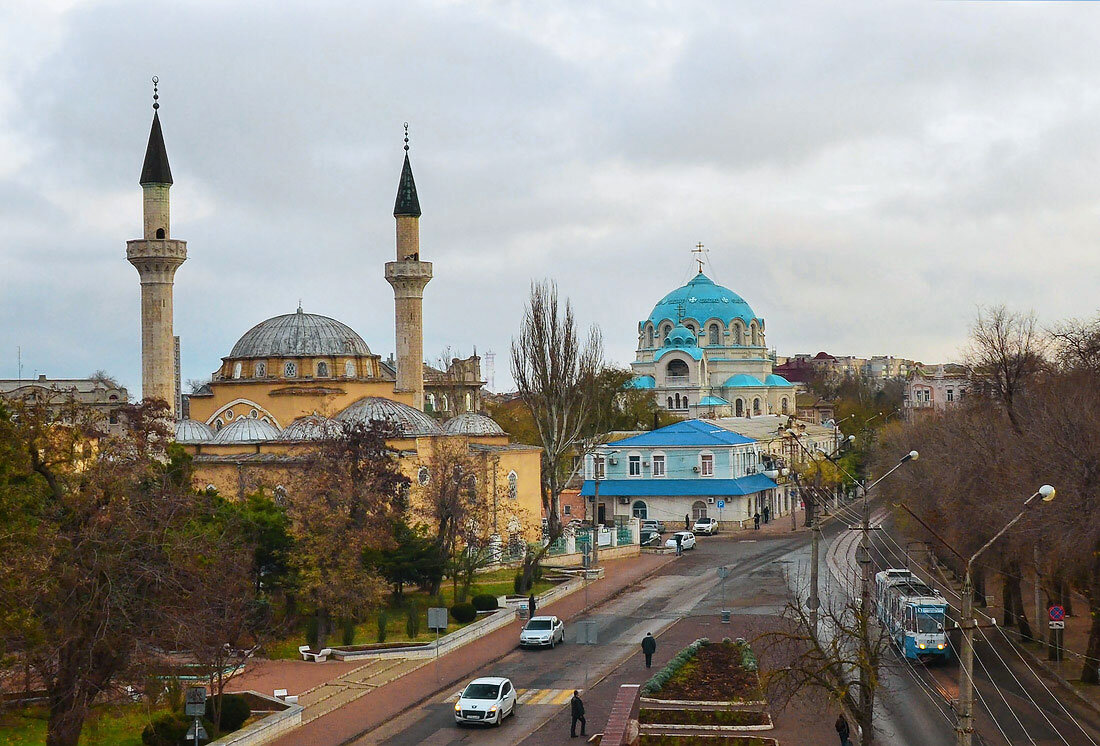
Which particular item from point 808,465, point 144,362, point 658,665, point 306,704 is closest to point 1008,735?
point 658,665

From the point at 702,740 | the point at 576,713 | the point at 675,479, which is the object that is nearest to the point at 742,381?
the point at 675,479

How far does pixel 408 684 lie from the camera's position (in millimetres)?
28344

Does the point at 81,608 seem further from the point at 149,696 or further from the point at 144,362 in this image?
the point at 144,362

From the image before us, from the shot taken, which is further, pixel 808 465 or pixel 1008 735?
pixel 808 465

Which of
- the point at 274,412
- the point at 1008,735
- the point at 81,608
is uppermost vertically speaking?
the point at 274,412

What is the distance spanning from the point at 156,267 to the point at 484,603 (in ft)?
66.1

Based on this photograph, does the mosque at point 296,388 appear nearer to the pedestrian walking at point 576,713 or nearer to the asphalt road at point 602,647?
the asphalt road at point 602,647

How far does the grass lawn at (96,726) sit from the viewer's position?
23047 millimetres

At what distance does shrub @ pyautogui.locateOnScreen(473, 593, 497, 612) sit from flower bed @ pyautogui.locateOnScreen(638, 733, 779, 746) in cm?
1507

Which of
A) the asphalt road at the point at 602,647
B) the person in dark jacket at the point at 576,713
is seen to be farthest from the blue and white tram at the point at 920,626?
the person in dark jacket at the point at 576,713

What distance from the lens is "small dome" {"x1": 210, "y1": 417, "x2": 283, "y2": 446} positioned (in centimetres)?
4709

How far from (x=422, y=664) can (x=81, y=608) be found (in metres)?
11.7

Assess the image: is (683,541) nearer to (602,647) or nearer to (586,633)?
(602,647)

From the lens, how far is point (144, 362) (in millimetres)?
49344
